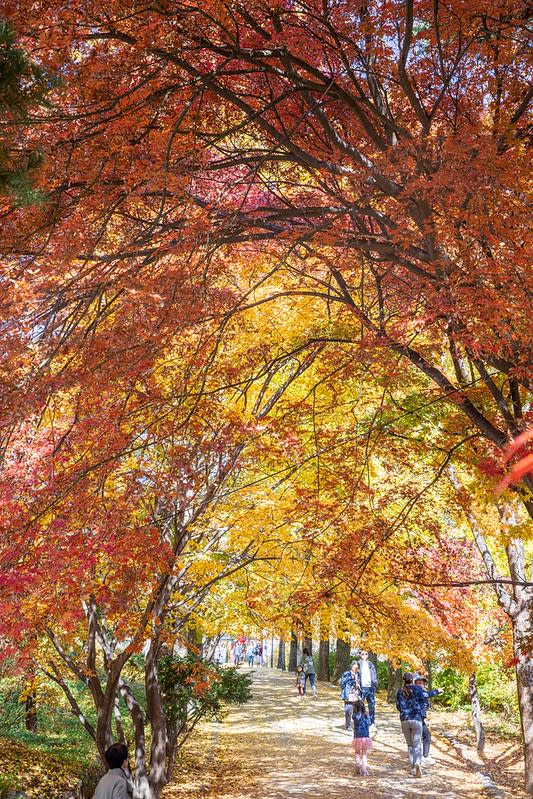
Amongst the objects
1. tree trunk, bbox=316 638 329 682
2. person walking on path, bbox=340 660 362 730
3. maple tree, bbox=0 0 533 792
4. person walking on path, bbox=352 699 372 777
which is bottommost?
tree trunk, bbox=316 638 329 682

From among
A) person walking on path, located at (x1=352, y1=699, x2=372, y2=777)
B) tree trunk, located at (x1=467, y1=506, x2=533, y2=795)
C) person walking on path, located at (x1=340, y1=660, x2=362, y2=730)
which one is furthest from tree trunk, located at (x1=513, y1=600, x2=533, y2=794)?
person walking on path, located at (x1=340, y1=660, x2=362, y2=730)

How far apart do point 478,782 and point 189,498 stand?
24.9 ft

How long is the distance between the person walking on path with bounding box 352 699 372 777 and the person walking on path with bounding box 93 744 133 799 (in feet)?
20.6

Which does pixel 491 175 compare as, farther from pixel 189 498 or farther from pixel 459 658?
pixel 459 658

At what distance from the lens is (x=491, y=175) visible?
467cm

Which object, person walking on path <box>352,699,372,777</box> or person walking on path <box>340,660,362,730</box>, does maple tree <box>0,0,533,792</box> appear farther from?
person walking on path <box>340,660,362,730</box>

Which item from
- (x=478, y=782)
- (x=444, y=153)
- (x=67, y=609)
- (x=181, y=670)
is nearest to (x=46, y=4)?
(x=444, y=153)

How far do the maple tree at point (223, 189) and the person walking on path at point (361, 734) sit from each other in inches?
262

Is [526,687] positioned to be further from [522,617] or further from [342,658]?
[342,658]

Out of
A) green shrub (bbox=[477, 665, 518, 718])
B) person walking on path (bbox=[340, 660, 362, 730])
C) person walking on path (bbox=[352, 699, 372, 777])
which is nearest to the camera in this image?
person walking on path (bbox=[352, 699, 372, 777])

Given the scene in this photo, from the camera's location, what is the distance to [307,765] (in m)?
13.4

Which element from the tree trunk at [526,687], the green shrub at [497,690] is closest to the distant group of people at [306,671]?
the green shrub at [497,690]

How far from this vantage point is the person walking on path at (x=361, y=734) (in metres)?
12.1

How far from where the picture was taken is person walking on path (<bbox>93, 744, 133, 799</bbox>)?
655cm
